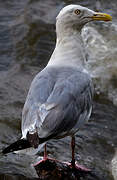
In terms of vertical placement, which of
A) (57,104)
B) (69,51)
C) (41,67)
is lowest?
(41,67)

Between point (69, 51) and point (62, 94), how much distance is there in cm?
98

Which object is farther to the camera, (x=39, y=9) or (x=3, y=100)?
(x=39, y=9)

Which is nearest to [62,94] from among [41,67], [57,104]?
[57,104]

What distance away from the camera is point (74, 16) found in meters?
5.32

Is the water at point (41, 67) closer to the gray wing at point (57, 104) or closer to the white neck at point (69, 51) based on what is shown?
the gray wing at point (57, 104)

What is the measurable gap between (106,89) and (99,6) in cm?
238

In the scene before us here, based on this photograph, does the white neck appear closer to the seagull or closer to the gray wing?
the seagull

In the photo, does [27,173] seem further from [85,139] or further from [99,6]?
[99,6]

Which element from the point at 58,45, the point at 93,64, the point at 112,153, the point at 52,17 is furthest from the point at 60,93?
the point at 52,17

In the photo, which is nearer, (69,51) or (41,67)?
(69,51)

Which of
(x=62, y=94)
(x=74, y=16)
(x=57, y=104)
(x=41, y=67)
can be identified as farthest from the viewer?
(x=41, y=67)

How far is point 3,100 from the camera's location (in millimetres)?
6559

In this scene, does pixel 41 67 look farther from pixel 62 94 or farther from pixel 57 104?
pixel 57 104

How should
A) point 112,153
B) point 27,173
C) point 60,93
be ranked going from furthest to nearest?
point 112,153 < point 27,173 < point 60,93
